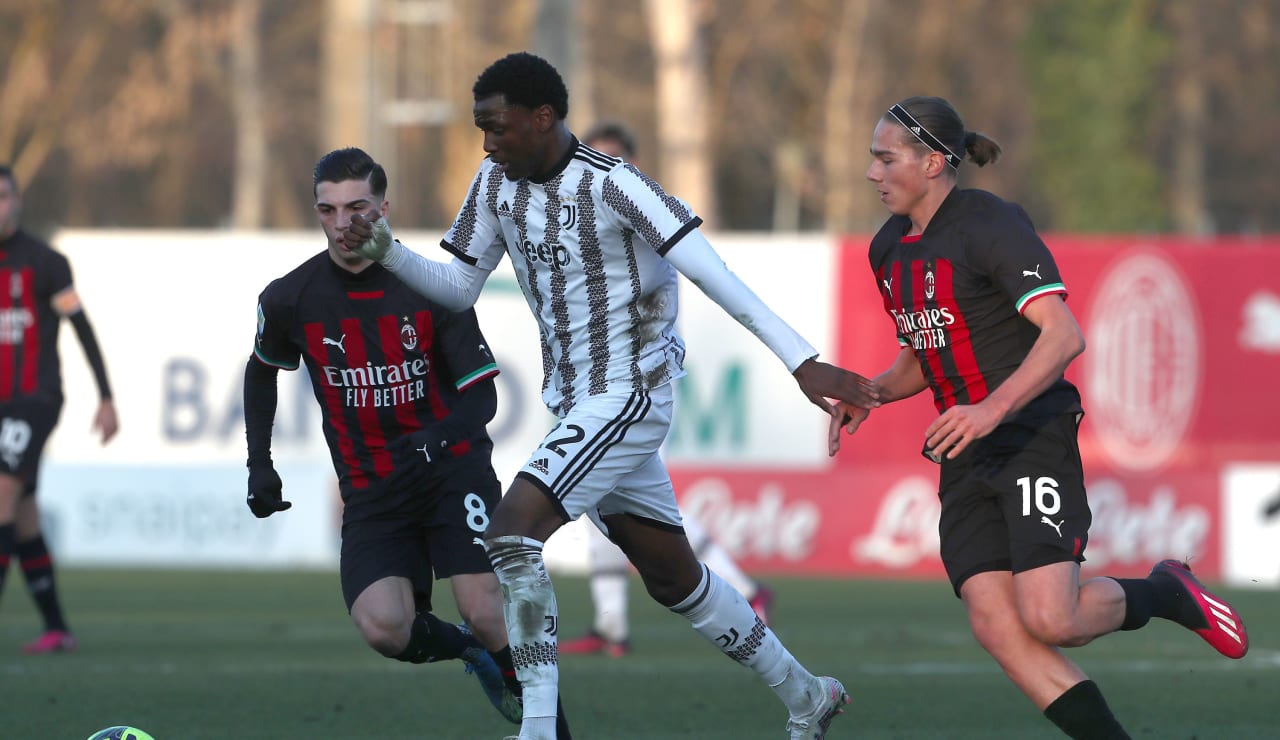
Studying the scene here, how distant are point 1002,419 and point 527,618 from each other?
5.24 ft

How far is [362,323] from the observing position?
274 inches

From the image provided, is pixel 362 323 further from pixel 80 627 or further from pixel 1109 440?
pixel 1109 440

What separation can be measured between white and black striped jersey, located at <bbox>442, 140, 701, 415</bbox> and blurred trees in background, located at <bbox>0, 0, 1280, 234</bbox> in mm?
24377

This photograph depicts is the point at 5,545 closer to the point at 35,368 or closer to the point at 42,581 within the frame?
the point at 42,581

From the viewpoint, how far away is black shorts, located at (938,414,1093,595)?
6082mm

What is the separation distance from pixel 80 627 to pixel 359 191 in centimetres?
599

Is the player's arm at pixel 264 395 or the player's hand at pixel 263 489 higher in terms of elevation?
the player's arm at pixel 264 395

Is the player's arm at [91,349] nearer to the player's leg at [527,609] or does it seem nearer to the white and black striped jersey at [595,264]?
the white and black striped jersey at [595,264]

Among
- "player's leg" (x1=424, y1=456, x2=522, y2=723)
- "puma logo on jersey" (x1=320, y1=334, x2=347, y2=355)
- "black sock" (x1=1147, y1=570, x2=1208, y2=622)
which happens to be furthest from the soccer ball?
"black sock" (x1=1147, y1=570, x2=1208, y2=622)

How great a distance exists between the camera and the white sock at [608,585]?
10.2m

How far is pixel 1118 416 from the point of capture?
52.7ft

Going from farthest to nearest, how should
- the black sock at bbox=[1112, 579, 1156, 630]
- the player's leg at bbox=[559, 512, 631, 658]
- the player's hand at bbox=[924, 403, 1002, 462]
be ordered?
the player's leg at bbox=[559, 512, 631, 658] → the black sock at bbox=[1112, 579, 1156, 630] → the player's hand at bbox=[924, 403, 1002, 462]

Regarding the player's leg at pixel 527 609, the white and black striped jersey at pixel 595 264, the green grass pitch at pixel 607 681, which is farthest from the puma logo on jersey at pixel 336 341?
the green grass pitch at pixel 607 681

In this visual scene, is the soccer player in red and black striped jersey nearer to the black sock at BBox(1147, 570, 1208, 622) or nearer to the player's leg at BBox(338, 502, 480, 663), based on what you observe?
the player's leg at BBox(338, 502, 480, 663)
